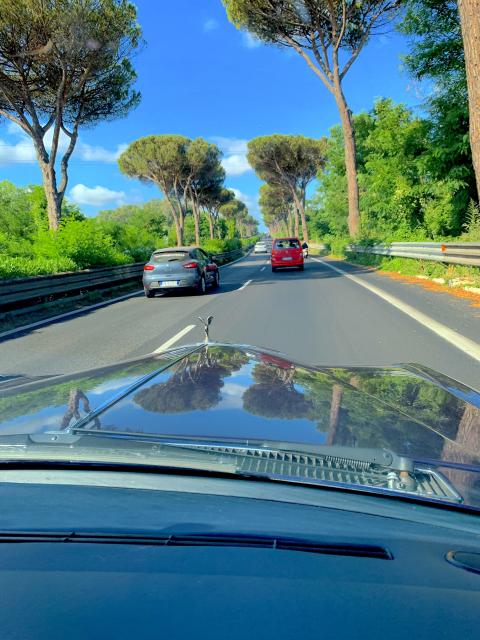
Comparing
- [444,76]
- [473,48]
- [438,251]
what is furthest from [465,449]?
[444,76]

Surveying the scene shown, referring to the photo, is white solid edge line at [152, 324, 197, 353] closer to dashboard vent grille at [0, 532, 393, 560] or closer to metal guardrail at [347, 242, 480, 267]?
dashboard vent grille at [0, 532, 393, 560]

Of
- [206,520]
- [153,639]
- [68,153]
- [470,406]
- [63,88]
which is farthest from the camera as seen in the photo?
[68,153]

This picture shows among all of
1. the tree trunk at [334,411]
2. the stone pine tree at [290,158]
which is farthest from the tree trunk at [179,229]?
the tree trunk at [334,411]

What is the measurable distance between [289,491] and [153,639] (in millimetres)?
600

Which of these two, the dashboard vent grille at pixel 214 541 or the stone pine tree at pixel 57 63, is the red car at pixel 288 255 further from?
the dashboard vent grille at pixel 214 541

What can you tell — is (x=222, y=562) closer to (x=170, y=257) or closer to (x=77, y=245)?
(x=170, y=257)

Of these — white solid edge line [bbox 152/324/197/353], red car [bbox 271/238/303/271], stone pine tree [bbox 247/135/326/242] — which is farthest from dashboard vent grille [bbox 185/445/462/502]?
stone pine tree [bbox 247/135/326/242]

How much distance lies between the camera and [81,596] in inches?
39.3

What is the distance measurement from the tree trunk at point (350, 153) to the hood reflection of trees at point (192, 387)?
1071 inches

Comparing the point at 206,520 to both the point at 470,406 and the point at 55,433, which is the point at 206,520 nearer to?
the point at 55,433

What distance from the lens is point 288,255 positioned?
78.0 ft

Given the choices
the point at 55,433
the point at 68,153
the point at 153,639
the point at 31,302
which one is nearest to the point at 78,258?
the point at 31,302

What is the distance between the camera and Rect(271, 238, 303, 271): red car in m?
23.8

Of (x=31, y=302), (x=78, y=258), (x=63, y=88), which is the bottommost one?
(x=31, y=302)
